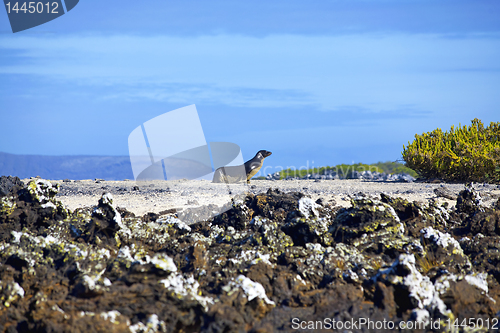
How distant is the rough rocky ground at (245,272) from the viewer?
3285 mm

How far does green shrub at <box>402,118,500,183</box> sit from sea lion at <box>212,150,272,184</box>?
18.0 feet

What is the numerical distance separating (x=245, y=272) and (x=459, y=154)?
1217cm

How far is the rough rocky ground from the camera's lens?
10.8 ft

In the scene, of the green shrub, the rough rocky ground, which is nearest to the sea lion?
the green shrub

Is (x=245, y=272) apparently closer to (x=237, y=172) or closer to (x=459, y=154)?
(x=237, y=172)

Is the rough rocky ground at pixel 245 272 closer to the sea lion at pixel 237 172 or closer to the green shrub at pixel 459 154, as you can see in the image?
the sea lion at pixel 237 172

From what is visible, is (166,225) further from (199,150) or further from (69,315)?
(199,150)

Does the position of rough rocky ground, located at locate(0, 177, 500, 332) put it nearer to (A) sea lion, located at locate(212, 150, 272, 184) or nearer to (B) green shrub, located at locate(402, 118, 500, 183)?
(A) sea lion, located at locate(212, 150, 272, 184)

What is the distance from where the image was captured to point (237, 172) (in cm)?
1289

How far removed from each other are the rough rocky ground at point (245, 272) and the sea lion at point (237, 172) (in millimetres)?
6676

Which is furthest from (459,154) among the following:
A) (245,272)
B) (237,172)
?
(245,272)

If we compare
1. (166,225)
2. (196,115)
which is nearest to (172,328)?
(166,225)

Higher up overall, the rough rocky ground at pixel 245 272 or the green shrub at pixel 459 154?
the rough rocky ground at pixel 245 272

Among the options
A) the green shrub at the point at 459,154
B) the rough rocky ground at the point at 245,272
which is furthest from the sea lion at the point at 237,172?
the rough rocky ground at the point at 245,272
